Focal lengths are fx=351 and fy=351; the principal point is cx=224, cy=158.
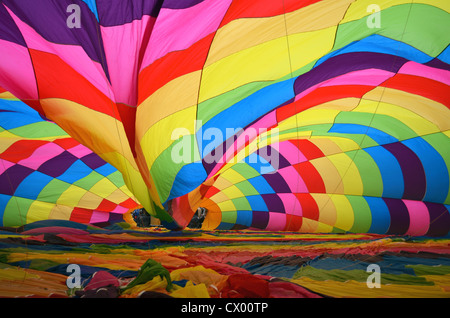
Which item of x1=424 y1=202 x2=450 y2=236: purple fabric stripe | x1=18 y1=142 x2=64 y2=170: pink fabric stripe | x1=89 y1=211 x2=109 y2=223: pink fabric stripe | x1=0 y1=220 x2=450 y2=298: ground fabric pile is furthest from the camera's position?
x1=89 y1=211 x2=109 y2=223: pink fabric stripe

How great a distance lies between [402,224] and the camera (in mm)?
6750

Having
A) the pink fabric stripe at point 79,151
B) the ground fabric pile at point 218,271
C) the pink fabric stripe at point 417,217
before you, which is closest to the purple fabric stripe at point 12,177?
the pink fabric stripe at point 79,151

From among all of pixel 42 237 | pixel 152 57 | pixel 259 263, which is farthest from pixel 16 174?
pixel 259 263

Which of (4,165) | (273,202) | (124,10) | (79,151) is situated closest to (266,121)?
(124,10)

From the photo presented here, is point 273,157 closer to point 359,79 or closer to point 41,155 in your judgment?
point 359,79

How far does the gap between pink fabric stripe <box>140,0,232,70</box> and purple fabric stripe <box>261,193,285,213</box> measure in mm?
5852

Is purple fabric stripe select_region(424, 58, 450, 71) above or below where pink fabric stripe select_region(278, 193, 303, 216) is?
above

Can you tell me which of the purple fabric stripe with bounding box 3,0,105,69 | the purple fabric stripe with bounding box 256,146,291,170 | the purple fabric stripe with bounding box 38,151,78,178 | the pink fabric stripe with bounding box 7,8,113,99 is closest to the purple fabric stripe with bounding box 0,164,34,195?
the purple fabric stripe with bounding box 38,151,78,178

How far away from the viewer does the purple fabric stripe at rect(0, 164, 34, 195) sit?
7.43m

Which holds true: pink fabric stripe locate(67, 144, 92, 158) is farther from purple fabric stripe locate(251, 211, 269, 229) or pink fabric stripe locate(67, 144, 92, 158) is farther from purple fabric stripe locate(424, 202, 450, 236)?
purple fabric stripe locate(424, 202, 450, 236)

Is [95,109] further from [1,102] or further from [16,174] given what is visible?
[16,174]

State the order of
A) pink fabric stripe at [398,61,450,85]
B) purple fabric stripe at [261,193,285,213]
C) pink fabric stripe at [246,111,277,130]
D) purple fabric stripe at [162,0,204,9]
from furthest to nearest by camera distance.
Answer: purple fabric stripe at [261,193,285,213] → pink fabric stripe at [246,111,277,130] → pink fabric stripe at [398,61,450,85] → purple fabric stripe at [162,0,204,9]

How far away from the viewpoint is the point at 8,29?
10.6ft

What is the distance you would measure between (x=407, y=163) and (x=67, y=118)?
569cm
